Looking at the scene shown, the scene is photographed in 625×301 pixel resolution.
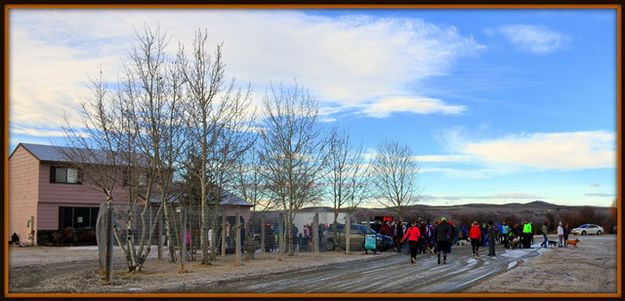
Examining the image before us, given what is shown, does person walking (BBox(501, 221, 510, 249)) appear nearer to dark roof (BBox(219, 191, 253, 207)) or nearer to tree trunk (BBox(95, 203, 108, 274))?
dark roof (BBox(219, 191, 253, 207))

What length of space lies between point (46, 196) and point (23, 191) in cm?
288

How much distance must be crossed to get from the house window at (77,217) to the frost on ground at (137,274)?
1635cm

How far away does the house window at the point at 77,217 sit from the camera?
144ft

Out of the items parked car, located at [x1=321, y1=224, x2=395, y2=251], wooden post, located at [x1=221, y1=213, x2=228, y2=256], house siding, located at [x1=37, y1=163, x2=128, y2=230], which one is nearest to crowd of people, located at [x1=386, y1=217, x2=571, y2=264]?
parked car, located at [x1=321, y1=224, x2=395, y2=251]

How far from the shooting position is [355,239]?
34188mm

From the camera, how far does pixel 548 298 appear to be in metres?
13.1

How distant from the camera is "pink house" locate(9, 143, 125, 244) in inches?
1704

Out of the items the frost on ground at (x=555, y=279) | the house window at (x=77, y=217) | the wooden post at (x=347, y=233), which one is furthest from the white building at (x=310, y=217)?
the frost on ground at (x=555, y=279)

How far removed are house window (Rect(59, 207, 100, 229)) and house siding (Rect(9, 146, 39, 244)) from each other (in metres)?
1.77

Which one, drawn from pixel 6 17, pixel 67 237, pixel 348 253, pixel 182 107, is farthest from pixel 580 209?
pixel 6 17

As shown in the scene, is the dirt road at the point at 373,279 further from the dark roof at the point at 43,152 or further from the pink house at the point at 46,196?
the dark roof at the point at 43,152

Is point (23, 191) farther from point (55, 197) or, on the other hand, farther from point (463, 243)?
point (463, 243)

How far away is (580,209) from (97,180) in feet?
191

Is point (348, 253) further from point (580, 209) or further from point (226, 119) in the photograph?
point (580, 209)
